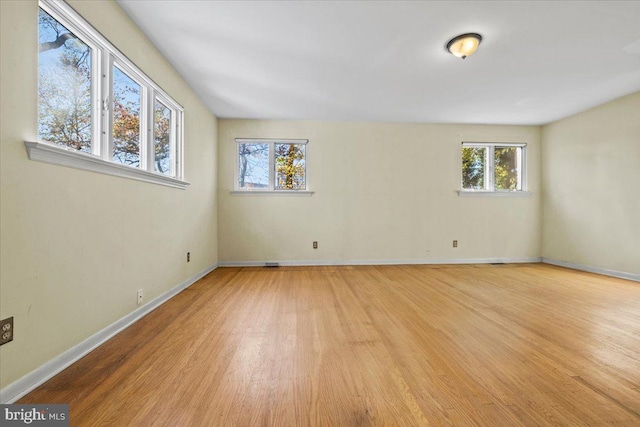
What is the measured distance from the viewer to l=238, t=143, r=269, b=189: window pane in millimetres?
4809

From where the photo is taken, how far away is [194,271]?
12.0 ft

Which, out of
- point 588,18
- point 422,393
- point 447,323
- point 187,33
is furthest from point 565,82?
point 187,33

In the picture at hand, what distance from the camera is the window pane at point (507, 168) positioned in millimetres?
5141

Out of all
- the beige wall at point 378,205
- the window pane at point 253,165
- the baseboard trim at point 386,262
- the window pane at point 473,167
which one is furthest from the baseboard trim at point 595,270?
the window pane at point 253,165

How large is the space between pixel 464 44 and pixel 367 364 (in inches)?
110

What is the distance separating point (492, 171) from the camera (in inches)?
201

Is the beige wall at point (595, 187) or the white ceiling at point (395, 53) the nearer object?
the white ceiling at point (395, 53)

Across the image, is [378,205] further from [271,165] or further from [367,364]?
[367,364]

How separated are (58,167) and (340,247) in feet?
12.7

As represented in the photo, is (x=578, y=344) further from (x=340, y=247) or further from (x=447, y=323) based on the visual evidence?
(x=340, y=247)

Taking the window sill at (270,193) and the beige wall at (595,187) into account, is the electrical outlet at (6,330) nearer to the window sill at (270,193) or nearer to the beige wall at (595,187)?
the window sill at (270,193)

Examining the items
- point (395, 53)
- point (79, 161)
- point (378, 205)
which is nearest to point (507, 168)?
point (378, 205)

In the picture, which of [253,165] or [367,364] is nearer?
[367,364]

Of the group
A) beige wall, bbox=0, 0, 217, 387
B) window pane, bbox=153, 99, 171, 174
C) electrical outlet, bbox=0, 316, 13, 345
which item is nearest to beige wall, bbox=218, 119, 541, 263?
window pane, bbox=153, 99, 171, 174
